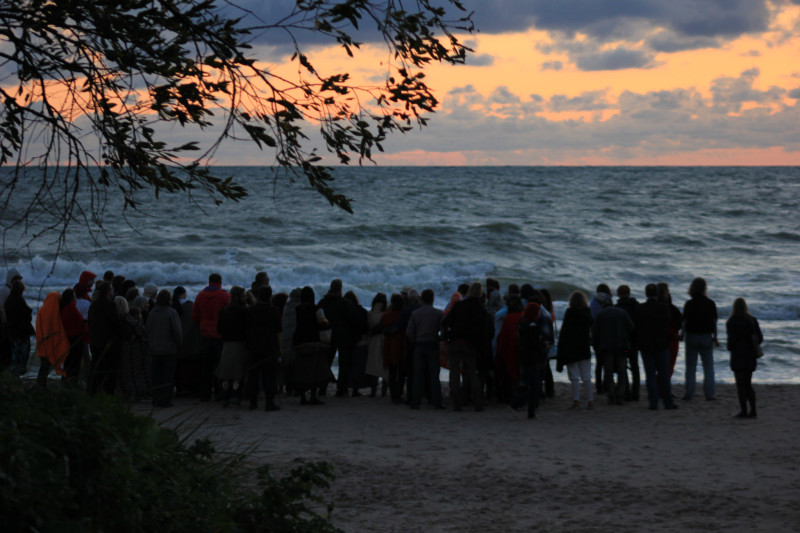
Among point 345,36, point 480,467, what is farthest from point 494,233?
point 345,36

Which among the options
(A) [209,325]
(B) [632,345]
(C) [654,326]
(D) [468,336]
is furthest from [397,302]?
(C) [654,326]

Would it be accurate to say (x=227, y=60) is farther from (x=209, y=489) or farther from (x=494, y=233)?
(x=494, y=233)

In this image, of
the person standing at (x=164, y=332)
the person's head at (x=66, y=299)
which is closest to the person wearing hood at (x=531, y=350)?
the person standing at (x=164, y=332)

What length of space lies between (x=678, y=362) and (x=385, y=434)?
8.03 m

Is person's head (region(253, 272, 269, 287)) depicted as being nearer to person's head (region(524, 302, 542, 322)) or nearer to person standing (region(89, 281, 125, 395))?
person standing (region(89, 281, 125, 395))

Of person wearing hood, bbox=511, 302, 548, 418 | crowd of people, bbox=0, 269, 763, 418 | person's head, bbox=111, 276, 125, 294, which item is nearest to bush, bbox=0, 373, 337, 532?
crowd of people, bbox=0, 269, 763, 418

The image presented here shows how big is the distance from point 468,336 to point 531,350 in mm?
927

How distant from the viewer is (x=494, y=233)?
43438 millimetres

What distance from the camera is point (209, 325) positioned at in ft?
37.7

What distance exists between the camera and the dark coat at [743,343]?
34.2 feet

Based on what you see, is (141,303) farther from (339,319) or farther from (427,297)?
(427,297)

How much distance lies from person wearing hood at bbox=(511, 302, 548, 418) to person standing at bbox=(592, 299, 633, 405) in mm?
1142

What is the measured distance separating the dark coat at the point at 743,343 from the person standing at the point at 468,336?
3125 millimetres

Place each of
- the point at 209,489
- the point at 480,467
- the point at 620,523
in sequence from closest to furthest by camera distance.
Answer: the point at 209,489
the point at 620,523
the point at 480,467
